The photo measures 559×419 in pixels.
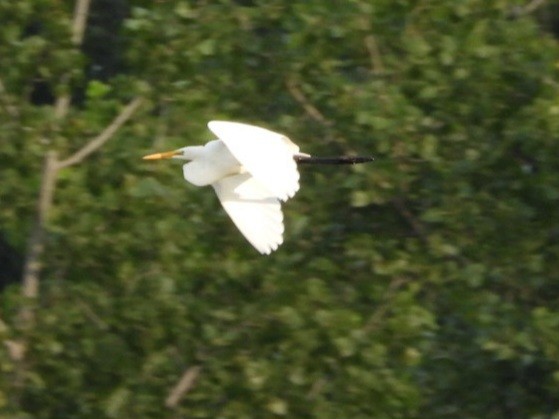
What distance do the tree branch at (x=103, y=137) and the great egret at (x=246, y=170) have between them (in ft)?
2.09

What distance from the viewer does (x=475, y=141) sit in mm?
6535

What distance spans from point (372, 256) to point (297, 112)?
618 millimetres

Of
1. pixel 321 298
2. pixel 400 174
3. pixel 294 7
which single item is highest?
pixel 294 7

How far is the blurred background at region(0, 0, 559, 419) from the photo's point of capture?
251 inches

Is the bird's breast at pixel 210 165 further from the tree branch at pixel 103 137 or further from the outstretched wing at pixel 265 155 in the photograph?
the tree branch at pixel 103 137

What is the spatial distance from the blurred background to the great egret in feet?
1.83

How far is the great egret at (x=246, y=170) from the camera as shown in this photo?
498 centimetres

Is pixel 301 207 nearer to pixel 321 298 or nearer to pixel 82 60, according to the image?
pixel 321 298

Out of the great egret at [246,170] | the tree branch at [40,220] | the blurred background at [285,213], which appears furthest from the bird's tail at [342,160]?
the tree branch at [40,220]

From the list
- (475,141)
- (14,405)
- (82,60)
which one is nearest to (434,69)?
(475,141)

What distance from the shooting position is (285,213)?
651 cm

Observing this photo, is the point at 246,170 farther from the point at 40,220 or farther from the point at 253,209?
the point at 40,220

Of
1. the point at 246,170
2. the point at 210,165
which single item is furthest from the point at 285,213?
the point at 246,170

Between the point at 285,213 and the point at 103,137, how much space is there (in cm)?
73
